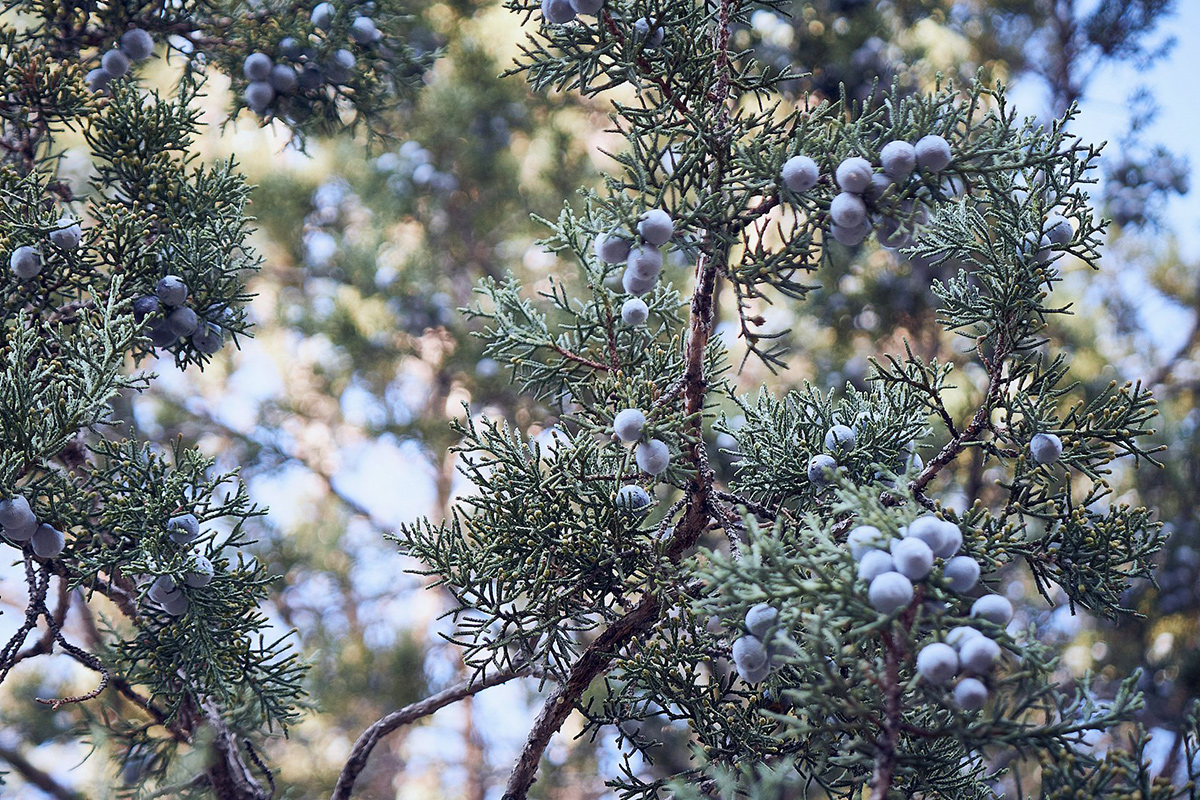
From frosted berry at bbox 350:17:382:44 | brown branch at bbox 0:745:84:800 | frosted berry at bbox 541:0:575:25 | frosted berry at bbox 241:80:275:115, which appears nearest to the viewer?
frosted berry at bbox 541:0:575:25

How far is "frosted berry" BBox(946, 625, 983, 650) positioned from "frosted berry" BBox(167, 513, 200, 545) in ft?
3.42

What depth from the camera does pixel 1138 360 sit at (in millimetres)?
4855

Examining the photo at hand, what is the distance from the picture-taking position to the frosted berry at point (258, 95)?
1921mm

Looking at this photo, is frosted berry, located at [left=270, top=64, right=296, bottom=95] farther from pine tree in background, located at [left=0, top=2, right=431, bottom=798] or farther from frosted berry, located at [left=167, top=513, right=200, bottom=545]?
frosted berry, located at [left=167, top=513, right=200, bottom=545]

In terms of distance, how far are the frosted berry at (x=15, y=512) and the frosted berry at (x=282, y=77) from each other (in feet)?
3.45

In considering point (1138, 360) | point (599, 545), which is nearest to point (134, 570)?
point (599, 545)

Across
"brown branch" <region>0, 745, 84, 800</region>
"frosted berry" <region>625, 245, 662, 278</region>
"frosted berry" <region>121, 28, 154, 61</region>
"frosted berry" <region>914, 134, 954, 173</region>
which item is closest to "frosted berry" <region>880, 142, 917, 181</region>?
"frosted berry" <region>914, 134, 954, 173</region>

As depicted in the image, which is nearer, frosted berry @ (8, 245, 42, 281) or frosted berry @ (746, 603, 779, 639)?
frosted berry @ (746, 603, 779, 639)

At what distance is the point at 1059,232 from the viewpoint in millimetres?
1290

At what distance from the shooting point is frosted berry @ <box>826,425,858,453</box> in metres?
1.37

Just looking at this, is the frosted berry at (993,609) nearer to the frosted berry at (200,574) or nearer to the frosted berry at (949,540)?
the frosted berry at (949,540)

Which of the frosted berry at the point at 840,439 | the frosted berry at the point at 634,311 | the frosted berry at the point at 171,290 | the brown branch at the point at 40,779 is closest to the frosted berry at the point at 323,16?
the frosted berry at the point at 171,290

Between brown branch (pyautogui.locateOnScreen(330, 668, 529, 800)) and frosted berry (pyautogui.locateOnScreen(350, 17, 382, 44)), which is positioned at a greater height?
frosted berry (pyautogui.locateOnScreen(350, 17, 382, 44))

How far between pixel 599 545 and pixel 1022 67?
12.2 feet
